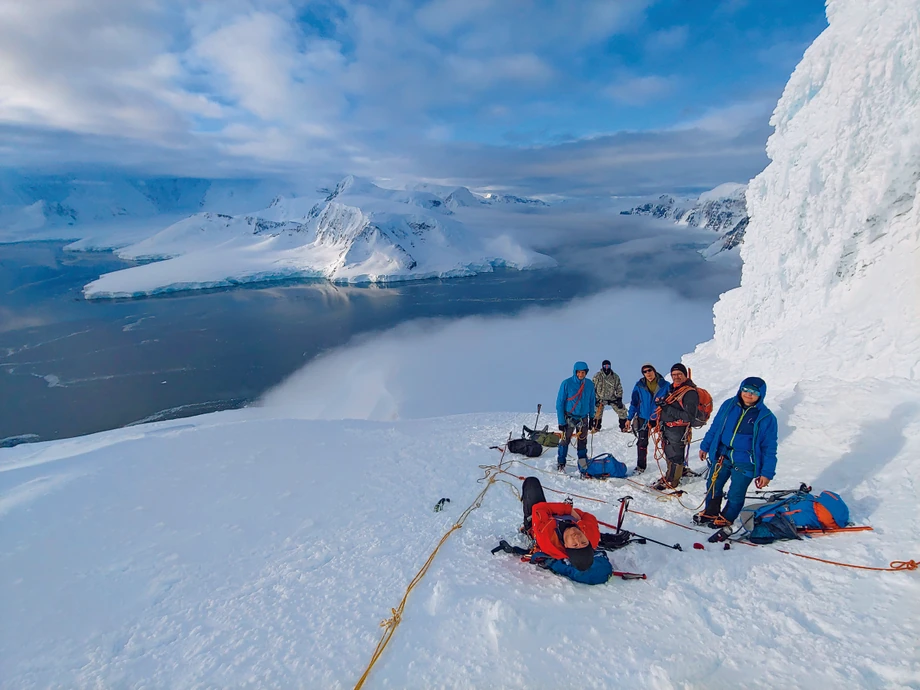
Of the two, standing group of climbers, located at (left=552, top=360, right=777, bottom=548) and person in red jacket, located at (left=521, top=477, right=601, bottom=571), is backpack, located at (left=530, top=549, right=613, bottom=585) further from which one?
standing group of climbers, located at (left=552, top=360, right=777, bottom=548)

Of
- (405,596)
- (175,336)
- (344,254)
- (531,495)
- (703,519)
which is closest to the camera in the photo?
(405,596)

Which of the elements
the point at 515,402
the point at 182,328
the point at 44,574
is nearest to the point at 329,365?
the point at 515,402

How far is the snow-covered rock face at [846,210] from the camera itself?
8.14 meters

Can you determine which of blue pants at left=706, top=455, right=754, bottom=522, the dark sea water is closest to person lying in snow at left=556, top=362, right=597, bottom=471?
blue pants at left=706, top=455, right=754, bottom=522

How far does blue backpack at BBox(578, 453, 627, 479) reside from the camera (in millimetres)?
6262

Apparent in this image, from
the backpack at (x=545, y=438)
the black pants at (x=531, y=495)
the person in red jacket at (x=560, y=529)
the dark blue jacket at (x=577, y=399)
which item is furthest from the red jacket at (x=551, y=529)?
the backpack at (x=545, y=438)

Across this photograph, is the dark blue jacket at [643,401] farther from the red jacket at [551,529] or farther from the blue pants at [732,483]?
the red jacket at [551,529]

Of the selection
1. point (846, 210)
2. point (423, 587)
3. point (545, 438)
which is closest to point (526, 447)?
point (545, 438)

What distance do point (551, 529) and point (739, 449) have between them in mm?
2151

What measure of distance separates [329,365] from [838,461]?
33127mm

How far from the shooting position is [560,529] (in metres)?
4.04

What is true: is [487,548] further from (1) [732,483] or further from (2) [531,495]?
(1) [732,483]

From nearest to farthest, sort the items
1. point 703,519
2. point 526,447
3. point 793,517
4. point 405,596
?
point 405,596 → point 793,517 → point 703,519 → point 526,447

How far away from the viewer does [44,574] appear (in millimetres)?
4410
